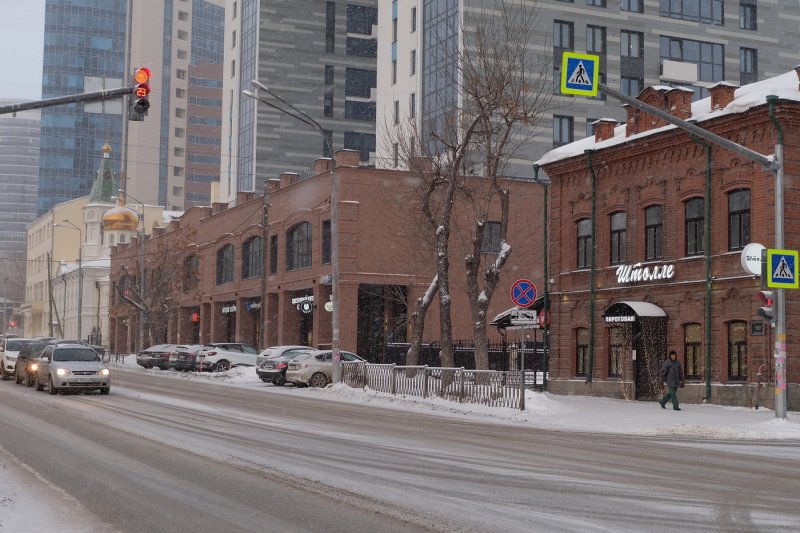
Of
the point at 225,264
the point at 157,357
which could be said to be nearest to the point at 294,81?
the point at 225,264

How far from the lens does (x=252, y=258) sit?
207 ft

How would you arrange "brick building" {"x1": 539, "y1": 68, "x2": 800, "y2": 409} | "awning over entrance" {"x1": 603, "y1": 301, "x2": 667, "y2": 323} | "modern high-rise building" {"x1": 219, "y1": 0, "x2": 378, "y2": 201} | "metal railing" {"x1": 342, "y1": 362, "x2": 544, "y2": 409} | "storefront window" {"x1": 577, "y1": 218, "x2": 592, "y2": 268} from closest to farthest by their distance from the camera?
"metal railing" {"x1": 342, "y1": 362, "x2": 544, "y2": 409}
"brick building" {"x1": 539, "y1": 68, "x2": 800, "y2": 409}
"awning over entrance" {"x1": 603, "y1": 301, "x2": 667, "y2": 323}
"storefront window" {"x1": 577, "y1": 218, "x2": 592, "y2": 268}
"modern high-rise building" {"x1": 219, "y1": 0, "x2": 378, "y2": 201}

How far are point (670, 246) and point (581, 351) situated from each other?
5.72 meters

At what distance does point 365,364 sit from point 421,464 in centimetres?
2018

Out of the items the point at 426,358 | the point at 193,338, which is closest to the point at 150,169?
the point at 193,338

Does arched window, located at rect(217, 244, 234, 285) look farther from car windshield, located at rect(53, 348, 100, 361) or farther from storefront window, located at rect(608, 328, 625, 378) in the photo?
storefront window, located at rect(608, 328, 625, 378)

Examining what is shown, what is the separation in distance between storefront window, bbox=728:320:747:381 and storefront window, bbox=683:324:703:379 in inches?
49.2

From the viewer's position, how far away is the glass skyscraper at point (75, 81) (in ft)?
565

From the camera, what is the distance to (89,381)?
30078 mm

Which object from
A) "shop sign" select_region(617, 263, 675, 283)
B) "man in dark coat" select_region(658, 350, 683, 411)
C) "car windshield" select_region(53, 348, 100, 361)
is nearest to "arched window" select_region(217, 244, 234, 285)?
"car windshield" select_region(53, 348, 100, 361)

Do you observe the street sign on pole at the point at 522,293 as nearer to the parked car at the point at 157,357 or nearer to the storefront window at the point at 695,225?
the storefront window at the point at 695,225

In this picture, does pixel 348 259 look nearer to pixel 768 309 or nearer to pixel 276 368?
pixel 276 368

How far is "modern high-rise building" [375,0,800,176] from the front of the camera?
61.0 m

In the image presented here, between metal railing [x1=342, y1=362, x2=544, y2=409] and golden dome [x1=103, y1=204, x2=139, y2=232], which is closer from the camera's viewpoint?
metal railing [x1=342, y1=362, x2=544, y2=409]
